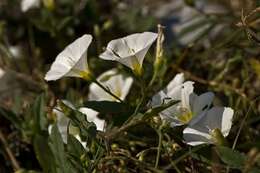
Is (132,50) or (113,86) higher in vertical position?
(132,50)

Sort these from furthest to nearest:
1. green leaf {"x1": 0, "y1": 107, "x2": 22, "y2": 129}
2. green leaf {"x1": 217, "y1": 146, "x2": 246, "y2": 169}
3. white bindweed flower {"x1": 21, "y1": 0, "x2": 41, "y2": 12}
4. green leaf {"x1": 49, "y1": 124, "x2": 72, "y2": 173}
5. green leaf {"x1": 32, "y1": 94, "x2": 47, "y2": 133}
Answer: white bindweed flower {"x1": 21, "y1": 0, "x2": 41, "y2": 12} → green leaf {"x1": 0, "y1": 107, "x2": 22, "y2": 129} → green leaf {"x1": 32, "y1": 94, "x2": 47, "y2": 133} → green leaf {"x1": 49, "y1": 124, "x2": 72, "y2": 173} → green leaf {"x1": 217, "y1": 146, "x2": 246, "y2": 169}

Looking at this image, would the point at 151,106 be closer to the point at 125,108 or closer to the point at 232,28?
the point at 125,108

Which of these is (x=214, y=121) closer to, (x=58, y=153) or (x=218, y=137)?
(x=218, y=137)

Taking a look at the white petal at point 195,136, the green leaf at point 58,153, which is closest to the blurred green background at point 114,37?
the white petal at point 195,136

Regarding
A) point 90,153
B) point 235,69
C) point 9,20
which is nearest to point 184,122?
point 90,153

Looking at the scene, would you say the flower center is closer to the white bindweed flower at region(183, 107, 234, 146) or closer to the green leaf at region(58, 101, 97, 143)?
the white bindweed flower at region(183, 107, 234, 146)

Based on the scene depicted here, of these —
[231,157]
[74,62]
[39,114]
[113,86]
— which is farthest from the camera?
[113,86]

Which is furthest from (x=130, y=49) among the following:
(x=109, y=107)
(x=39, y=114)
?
(x=39, y=114)

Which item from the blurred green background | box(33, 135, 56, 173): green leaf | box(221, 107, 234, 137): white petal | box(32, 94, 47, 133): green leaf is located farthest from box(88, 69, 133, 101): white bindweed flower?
box(221, 107, 234, 137): white petal
